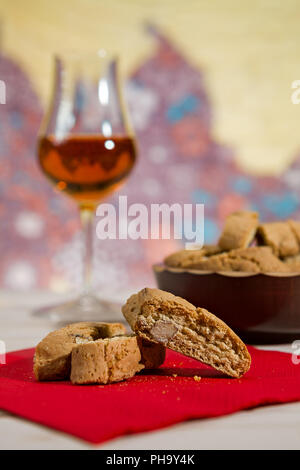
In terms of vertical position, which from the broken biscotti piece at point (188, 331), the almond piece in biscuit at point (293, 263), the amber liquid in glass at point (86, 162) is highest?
the amber liquid in glass at point (86, 162)

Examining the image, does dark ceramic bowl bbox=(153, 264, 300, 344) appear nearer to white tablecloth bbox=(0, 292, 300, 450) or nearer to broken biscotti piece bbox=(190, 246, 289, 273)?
broken biscotti piece bbox=(190, 246, 289, 273)

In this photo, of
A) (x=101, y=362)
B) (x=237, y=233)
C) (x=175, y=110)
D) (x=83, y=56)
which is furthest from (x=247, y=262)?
(x=175, y=110)

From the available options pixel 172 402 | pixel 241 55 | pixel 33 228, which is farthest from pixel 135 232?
pixel 172 402

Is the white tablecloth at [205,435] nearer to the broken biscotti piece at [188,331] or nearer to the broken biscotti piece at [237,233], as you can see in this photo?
the broken biscotti piece at [188,331]

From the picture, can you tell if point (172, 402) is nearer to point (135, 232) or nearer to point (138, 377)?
point (138, 377)

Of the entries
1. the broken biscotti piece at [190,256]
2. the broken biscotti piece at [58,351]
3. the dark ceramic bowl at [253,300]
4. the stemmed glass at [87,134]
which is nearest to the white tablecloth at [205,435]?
the broken biscotti piece at [58,351]

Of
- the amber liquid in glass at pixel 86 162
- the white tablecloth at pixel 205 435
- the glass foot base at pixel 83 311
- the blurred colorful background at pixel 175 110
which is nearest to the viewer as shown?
the white tablecloth at pixel 205 435

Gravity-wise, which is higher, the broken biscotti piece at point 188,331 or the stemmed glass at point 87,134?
the stemmed glass at point 87,134
